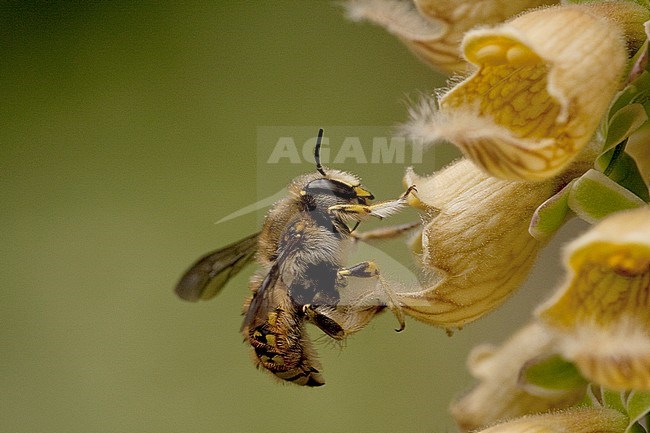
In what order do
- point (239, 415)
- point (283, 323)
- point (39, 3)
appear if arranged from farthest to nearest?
point (39, 3) → point (239, 415) → point (283, 323)

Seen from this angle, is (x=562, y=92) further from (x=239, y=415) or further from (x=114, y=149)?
(x=114, y=149)

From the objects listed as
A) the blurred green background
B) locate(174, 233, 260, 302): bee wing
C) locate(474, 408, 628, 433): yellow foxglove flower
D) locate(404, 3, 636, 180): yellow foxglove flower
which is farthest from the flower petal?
the blurred green background

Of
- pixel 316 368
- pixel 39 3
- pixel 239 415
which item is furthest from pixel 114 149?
pixel 316 368

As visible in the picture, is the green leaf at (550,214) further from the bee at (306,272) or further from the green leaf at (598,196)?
the bee at (306,272)

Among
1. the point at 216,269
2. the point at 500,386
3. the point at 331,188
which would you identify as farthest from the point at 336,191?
the point at 500,386

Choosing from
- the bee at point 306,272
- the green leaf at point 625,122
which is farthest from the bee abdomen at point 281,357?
the green leaf at point 625,122

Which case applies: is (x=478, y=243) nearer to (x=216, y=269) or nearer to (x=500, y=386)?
(x=500, y=386)

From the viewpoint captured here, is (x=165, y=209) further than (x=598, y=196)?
Yes
